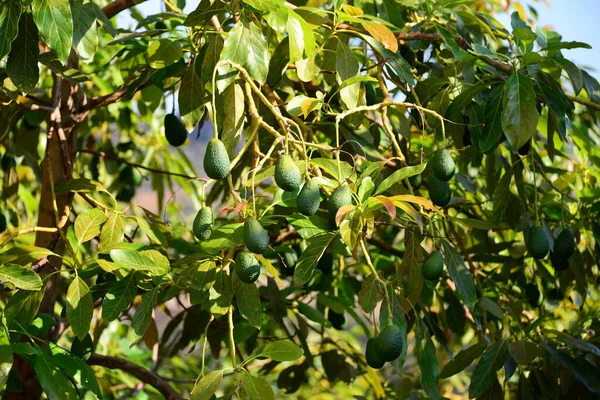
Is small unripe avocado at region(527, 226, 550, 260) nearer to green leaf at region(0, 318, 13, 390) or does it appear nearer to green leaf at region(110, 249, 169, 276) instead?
green leaf at region(110, 249, 169, 276)

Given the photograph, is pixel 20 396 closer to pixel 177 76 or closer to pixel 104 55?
pixel 177 76

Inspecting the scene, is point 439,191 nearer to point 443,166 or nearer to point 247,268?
point 443,166

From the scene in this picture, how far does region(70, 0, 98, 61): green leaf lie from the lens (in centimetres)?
118

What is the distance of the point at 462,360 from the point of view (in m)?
1.63

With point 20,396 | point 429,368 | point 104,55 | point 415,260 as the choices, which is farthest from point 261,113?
point 104,55

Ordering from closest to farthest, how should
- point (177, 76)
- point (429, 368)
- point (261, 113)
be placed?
point (429, 368), point (177, 76), point (261, 113)

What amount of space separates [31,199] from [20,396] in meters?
→ 0.98

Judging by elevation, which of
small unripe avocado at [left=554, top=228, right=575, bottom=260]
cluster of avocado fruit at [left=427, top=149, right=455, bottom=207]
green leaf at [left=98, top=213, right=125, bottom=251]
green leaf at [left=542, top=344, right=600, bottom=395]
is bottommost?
green leaf at [left=542, top=344, right=600, bottom=395]

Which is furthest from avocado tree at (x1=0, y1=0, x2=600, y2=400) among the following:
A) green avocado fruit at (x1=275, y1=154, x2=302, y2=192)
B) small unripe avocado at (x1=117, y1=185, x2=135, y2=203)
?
small unripe avocado at (x1=117, y1=185, x2=135, y2=203)

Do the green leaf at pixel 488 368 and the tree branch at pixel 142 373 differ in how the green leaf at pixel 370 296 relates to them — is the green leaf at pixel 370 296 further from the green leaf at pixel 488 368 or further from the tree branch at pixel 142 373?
the tree branch at pixel 142 373

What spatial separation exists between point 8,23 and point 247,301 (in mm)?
494

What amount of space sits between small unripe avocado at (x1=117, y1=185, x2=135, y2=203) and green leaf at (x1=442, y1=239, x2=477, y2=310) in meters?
1.18

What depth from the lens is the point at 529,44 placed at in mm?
1395

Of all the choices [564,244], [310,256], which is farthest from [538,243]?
[310,256]
